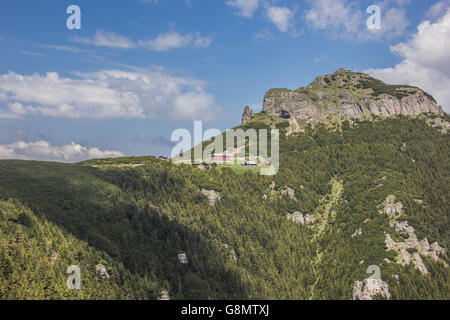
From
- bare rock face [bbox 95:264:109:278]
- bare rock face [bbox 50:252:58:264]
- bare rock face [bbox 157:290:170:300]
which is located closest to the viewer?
bare rock face [bbox 50:252:58:264]

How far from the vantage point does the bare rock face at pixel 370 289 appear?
180875 millimetres

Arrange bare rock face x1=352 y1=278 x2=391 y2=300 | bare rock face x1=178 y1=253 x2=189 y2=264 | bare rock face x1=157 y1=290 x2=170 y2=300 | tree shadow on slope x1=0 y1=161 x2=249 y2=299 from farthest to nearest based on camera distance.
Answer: bare rock face x1=352 y1=278 x2=391 y2=300
bare rock face x1=178 y1=253 x2=189 y2=264
tree shadow on slope x1=0 y1=161 x2=249 y2=299
bare rock face x1=157 y1=290 x2=170 y2=300

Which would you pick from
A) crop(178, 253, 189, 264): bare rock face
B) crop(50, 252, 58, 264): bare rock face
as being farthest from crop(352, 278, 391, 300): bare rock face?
crop(50, 252, 58, 264): bare rock face

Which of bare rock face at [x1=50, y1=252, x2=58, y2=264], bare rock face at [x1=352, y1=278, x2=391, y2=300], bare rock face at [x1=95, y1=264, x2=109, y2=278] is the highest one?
bare rock face at [x1=50, y1=252, x2=58, y2=264]

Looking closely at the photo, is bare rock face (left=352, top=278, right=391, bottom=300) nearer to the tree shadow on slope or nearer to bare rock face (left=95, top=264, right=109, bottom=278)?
the tree shadow on slope

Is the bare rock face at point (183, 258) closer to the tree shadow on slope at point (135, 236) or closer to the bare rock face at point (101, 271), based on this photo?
the tree shadow on slope at point (135, 236)

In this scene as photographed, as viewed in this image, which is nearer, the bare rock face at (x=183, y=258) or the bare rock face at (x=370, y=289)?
the bare rock face at (x=183, y=258)

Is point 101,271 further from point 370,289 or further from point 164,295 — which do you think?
point 370,289

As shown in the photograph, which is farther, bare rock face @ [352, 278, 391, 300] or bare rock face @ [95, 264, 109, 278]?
bare rock face @ [352, 278, 391, 300]

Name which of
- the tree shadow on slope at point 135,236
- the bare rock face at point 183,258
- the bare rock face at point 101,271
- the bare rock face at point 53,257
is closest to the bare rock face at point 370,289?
the tree shadow on slope at point 135,236

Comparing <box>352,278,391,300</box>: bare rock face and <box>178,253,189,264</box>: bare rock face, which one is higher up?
<box>178,253,189,264</box>: bare rock face

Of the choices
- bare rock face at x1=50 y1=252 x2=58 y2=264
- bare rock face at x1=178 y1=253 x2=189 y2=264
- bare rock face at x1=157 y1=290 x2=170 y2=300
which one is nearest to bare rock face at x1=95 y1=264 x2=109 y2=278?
bare rock face at x1=50 y1=252 x2=58 y2=264

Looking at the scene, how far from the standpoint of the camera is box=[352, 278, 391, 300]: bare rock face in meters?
181

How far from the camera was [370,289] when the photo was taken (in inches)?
7210
